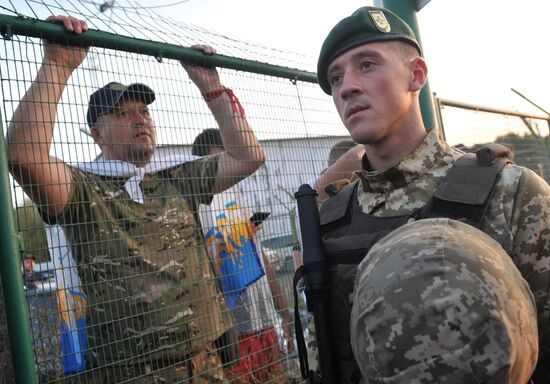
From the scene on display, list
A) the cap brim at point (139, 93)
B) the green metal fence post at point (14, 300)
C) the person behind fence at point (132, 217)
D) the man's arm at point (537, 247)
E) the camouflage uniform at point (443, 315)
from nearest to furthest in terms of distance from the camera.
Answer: the camouflage uniform at point (443, 315) → the man's arm at point (537, 247) → the green metal fence post at point (14, 300) → the person behind fence at point (132, 217) → the cap brim at point (139, 93)

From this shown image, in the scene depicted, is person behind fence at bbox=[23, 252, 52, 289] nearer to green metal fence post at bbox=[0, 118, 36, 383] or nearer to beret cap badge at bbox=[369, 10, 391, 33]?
green metal fence post at bbox=[0, 118, 36, 383]

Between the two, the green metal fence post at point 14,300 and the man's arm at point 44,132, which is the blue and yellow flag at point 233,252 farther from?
the green metal fence post at point 14,300

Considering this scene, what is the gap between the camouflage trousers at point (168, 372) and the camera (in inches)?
75.7

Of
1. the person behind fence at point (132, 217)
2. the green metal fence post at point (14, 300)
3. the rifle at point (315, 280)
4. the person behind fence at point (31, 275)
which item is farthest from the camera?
the person behind fence at point (132, 217)

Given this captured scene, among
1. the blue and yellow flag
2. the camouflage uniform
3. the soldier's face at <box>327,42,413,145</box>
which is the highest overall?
the soldier's face at <box>327,42,413,145</box>

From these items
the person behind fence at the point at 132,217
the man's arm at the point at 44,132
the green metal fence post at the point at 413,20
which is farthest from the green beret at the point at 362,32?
the green metal fence post at the point at 413,20

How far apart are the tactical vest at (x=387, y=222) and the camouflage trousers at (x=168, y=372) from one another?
91 centimetres

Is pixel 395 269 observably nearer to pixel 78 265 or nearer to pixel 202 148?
pixel 78 265

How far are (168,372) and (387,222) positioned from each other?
119 centimetres

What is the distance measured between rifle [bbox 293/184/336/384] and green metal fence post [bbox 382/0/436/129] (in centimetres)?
149

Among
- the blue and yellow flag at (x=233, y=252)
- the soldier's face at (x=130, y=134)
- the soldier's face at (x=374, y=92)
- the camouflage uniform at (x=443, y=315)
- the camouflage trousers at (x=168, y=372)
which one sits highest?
the soldier's face at (x=130, y=134)

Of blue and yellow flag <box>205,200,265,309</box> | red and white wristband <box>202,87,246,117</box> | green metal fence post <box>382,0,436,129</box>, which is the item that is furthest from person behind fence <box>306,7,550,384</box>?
green metal fence post <box>382,0,436,129</box>

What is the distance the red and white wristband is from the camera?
7.98 ft

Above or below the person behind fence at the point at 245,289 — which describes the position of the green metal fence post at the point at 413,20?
above
